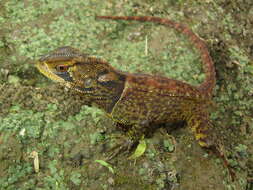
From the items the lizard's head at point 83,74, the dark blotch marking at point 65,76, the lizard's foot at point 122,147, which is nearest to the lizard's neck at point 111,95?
the lizard's head at point 83,74

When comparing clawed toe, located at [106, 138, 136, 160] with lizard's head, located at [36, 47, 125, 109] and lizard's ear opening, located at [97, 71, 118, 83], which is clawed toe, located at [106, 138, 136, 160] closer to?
lizard's head, located at [36, 47, 125, 109]

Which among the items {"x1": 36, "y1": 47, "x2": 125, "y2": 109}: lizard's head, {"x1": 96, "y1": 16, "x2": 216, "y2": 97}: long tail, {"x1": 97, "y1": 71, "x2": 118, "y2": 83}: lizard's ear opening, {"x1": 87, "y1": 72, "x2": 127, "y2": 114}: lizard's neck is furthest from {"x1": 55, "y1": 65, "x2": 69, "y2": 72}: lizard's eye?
{"x1": 96, "y1": 16, "x2": 216, "y2": 97}: long tail

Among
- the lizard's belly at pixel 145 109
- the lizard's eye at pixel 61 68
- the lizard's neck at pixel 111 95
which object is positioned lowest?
the lizard's belly at pixel 145 109

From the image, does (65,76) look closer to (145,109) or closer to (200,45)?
(145,109)

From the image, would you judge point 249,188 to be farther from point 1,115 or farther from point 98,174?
point 1,115

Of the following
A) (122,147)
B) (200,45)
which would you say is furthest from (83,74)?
(200,45)

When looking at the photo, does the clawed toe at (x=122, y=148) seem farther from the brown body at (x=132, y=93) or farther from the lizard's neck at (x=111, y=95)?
the lizard's neck at (x=111, y=95)

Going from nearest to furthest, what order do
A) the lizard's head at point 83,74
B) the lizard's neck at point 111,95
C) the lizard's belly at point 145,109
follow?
1. the lizard's head at point 83,74
2. the lizard's neck at point 111,95
3. the lizard's belly at point 145,109

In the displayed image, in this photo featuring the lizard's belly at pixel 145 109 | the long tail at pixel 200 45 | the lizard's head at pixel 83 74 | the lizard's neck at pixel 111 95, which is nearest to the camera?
the lizard's head at pixel 83 74
